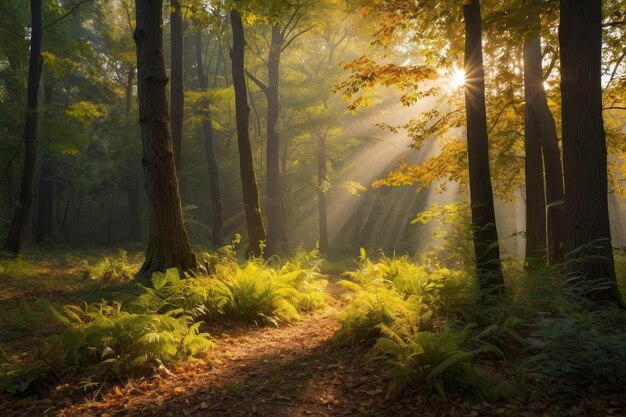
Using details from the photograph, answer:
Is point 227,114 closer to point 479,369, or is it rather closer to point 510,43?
point 510,43

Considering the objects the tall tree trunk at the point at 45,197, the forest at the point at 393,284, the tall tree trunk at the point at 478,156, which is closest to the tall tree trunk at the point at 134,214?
the tall tree trunk at the point at 45,197

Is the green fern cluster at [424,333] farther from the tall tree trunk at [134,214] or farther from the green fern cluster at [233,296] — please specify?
the tall tree trunk at [134,214]

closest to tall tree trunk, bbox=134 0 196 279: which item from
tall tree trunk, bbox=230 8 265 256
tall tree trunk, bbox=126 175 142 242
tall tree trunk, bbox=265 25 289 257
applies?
tall tree trunk, bbox=230 8 265 256

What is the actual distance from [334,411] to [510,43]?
7.72 m

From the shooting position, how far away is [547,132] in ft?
30.6

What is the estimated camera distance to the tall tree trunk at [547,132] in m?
9.27

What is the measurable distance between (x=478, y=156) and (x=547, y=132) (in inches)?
153

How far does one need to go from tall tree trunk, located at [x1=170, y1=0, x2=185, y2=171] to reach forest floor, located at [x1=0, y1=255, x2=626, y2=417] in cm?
913

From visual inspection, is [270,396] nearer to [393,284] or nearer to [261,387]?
[261,387]

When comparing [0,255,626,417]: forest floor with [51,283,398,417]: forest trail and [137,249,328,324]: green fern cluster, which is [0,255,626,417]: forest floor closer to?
[51,283,398,417]: forest trail

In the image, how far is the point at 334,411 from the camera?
12.7 feet

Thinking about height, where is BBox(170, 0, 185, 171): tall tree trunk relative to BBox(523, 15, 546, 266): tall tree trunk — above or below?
above

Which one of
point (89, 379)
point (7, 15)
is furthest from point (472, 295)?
point (7, 15)

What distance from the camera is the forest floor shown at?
375cm
